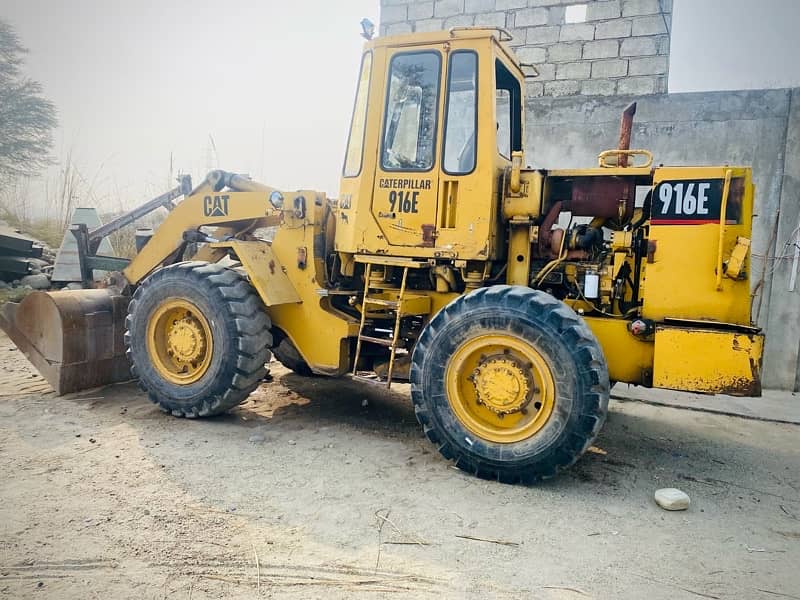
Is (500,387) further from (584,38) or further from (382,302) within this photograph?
(584,38)

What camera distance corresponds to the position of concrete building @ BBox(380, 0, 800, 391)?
23.0 feet

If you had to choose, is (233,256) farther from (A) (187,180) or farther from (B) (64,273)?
(B) (64,273)

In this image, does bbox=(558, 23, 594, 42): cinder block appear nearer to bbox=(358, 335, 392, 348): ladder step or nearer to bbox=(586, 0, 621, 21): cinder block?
bbox=(586, 0, 621, 21): cinder block

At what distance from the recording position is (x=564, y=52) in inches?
323

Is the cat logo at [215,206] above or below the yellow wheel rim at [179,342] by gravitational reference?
above

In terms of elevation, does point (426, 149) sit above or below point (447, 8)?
below

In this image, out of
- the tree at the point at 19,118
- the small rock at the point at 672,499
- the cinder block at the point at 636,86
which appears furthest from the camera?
the tree at the point at 19,118

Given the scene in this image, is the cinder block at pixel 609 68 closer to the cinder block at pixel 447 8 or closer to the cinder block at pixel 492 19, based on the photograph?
the cinder block at pixel 492 19

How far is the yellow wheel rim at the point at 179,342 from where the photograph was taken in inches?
201

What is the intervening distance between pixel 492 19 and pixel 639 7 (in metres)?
1.90

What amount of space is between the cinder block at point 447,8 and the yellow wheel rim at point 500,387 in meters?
6.28

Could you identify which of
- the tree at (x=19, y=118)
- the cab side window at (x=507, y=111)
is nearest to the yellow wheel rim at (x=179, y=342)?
the cab side window at (x=507, y=111)

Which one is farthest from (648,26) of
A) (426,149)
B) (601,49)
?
(426,149)

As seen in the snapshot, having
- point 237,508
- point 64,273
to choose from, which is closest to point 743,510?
point 237,508
